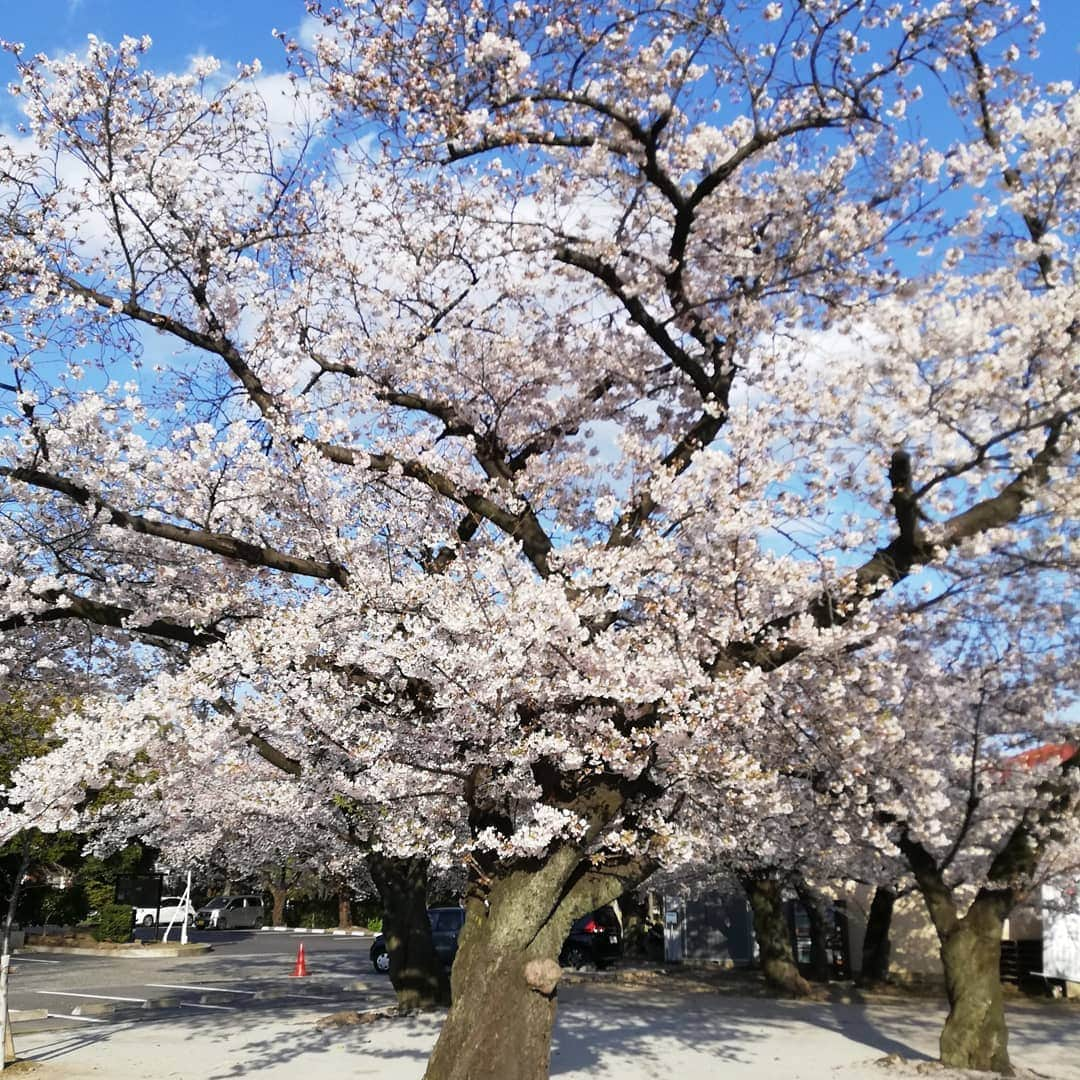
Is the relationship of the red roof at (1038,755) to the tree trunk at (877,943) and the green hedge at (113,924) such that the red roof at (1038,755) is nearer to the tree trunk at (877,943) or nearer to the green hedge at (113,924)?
the tree trunk at (877,943)

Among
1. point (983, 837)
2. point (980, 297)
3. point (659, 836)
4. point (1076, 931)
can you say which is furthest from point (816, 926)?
point (980, 297)

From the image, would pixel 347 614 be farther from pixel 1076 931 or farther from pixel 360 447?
pixel 1076 931

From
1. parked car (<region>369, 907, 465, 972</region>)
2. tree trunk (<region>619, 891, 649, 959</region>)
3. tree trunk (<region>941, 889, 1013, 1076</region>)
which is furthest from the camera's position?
tree trunk (<region>619, 891, 649, 959</region>)

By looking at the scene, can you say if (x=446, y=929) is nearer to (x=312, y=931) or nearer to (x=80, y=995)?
(x=80, y=995)

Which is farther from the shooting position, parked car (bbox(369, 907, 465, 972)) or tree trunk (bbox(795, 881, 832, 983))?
parked car (bbox(369, 907, 465, 972))

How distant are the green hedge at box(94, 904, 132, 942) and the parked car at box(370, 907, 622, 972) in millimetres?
9091

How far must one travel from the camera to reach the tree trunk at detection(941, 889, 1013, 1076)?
10195 millimetres

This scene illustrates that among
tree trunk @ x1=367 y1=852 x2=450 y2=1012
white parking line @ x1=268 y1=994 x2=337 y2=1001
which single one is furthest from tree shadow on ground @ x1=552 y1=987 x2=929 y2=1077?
white parking line @ x1=268 y1=994 x2=337 y2=1001

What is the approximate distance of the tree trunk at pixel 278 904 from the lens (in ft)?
139

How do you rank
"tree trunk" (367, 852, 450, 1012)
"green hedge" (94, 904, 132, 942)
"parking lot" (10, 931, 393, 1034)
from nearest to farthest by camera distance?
1. "tree trunk" (367, 852, 450, 1012)
2. "parking lot" (10, 931, 393, 1034)
3. "green hedge" (94, 904, 132, 942)

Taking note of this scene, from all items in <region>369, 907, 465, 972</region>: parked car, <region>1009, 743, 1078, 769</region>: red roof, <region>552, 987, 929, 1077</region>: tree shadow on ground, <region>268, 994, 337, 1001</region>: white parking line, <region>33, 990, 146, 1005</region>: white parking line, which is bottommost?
<region>33, 990, 146, 1005</region>: white parking line

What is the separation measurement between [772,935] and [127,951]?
18140 millimetres

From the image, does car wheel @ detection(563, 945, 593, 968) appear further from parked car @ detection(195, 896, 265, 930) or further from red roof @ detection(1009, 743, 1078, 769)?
parked car @ detection(195, 896, 265, 930)

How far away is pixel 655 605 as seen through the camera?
7426 millimetres
